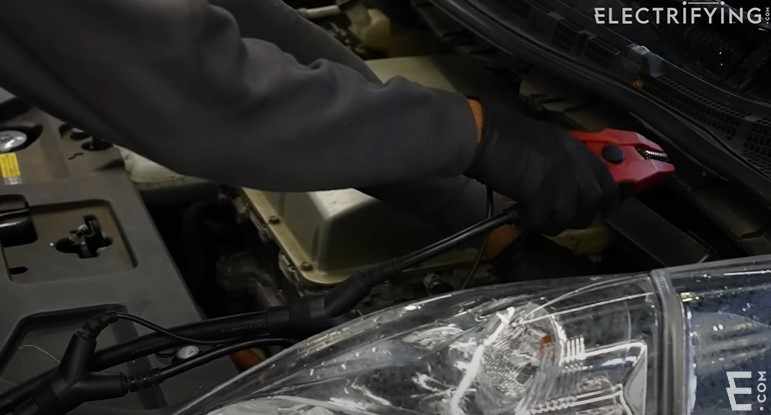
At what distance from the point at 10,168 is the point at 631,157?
1.03 metres

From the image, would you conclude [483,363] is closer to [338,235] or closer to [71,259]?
[338,235]

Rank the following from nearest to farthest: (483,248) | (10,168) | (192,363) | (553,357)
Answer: (553,357) → (192,363) → (483,248) → (10,168)

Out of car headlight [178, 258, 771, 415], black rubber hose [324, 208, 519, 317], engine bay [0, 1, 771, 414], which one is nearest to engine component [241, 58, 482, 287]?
engine bay [0, 1, 771, 414]

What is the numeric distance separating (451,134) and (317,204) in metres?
0.31

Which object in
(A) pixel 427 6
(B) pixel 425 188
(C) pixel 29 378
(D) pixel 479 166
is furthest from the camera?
(A) pixel 427 6

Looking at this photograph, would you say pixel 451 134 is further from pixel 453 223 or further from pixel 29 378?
pixel 29 378

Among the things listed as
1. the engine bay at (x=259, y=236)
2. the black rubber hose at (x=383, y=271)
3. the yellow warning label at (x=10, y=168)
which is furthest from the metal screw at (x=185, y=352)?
the yellow warning label at (x=10, y=168)

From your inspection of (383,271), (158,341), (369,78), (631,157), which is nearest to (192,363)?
(158,341)

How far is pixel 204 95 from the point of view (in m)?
0.97

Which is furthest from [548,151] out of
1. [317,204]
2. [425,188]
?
[317,204]

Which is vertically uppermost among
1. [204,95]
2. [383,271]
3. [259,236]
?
[204,95]

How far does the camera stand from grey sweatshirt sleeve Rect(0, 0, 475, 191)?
92 centimetres

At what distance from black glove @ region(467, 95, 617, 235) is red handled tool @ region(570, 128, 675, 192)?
17mm

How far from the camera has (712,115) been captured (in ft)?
4.19
